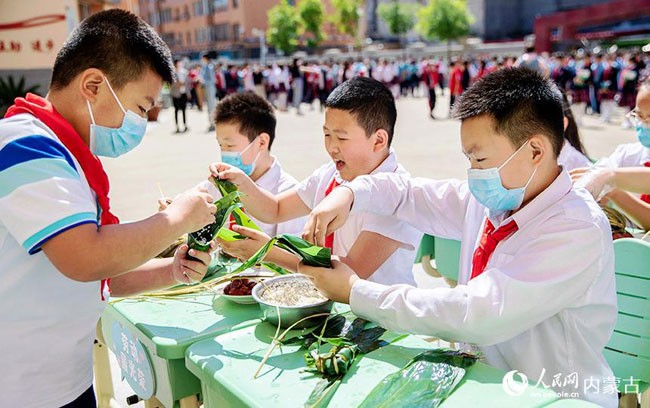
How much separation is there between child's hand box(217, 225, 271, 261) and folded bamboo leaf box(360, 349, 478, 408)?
79cm

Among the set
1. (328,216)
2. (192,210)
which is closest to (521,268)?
(328,216)

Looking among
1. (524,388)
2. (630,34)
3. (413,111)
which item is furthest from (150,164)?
(630,34)

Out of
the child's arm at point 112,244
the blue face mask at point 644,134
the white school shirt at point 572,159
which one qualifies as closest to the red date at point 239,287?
the child's arm at point 112,244

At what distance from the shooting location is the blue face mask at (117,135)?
63.1 inches

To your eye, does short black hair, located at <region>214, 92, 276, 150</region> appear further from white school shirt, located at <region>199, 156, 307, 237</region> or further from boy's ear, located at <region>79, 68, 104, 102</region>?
boy's ear, located at <region>79, 68, 104, 102</region>

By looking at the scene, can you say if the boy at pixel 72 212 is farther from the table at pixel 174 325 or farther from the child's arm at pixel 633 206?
the child's arm at pixel 633 206

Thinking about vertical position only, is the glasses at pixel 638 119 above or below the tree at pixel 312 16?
below

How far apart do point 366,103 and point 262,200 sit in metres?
0.68

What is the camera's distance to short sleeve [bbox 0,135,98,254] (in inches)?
51.6

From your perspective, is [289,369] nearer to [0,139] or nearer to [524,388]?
[524,388]

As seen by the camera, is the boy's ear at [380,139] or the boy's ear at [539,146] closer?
the boy's ear at [539,146]

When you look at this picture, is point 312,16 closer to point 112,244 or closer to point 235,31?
point 235,31

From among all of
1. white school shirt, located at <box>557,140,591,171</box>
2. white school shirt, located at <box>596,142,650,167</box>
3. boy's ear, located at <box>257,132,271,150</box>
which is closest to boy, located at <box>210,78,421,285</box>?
boy's ear, located at <box>257,132,271,150</box>

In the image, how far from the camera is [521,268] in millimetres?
1491
